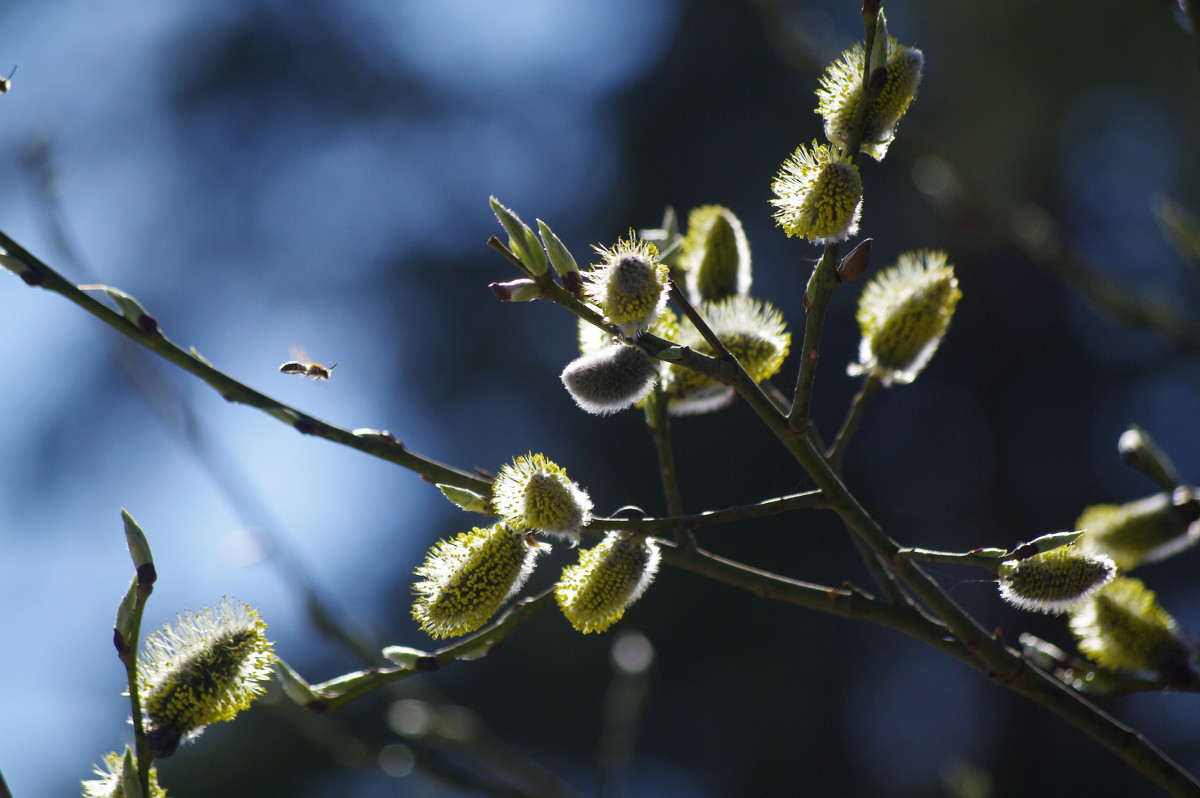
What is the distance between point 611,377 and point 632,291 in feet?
0.24

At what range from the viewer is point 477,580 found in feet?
2.35

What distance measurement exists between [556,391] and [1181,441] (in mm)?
3551

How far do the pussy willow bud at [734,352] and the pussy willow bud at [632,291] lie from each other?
169 mm

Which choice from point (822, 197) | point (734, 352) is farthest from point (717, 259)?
point (822, 197)

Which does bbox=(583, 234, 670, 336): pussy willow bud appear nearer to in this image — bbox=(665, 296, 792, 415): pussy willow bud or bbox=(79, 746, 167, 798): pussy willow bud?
bbox=(665, 296, 792, 415): pussy willow bud

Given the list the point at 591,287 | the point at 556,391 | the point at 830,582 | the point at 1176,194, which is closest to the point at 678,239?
the point at 591,287

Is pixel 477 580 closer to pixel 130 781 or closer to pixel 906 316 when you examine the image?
pixel 130 781

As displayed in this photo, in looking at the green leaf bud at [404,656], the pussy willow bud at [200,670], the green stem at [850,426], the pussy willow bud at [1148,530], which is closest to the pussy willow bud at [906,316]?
the green stem at [850,426]

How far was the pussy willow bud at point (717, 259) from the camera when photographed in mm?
944

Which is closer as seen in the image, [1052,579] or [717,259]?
[1052,579]

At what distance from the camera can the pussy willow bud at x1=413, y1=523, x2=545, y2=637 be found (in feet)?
→ 2.34

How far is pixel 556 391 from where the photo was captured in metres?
5.85

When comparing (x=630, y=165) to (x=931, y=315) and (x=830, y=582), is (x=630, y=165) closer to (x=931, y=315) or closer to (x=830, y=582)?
(x=830, y=582)

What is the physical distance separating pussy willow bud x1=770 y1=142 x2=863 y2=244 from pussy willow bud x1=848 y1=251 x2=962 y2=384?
24cm
